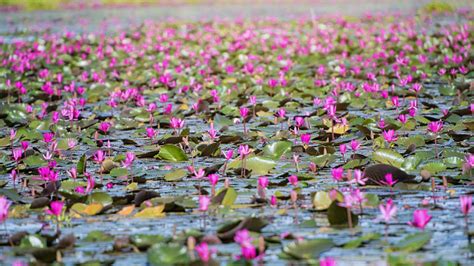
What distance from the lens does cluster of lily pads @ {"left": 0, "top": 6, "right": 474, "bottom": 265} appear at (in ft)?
12.0

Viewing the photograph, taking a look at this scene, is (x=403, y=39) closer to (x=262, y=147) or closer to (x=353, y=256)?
(x=262, y=147)

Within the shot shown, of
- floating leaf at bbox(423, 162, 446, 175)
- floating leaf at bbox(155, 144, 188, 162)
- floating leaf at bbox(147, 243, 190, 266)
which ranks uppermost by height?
floating leaf at bbox(147, 243, 190, 266)

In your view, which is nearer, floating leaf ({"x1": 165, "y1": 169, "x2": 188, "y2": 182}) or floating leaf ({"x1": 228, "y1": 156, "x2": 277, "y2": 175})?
floating leaf ({"x1": 165, "y1": 169, "x2": 188, "y2": 182})

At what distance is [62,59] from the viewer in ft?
41.6

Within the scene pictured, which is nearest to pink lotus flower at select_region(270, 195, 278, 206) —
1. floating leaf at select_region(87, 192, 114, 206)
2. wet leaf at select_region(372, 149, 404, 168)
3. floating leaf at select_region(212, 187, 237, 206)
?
floating leaf at select_region(212, 187, 237, 206)

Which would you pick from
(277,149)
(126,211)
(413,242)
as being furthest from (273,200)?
(277,149)

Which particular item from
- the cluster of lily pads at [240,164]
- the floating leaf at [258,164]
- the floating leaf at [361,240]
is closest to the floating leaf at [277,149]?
the cluster of lily pads at [240,164]

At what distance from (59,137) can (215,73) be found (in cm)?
454

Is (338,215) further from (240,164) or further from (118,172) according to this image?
(118,172)

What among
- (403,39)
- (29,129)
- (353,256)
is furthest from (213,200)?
(403,39)

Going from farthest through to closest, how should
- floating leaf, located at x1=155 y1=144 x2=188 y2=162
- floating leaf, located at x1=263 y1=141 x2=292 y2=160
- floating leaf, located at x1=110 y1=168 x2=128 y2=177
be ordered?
floating leaf, located at x1=155 y1=144 x2=188 y2=162
floating leaf, located at x1=263 y1=141 x2=292 y2=160
floating leaf, located at x1=110 y1=168 x2=128 y2=177

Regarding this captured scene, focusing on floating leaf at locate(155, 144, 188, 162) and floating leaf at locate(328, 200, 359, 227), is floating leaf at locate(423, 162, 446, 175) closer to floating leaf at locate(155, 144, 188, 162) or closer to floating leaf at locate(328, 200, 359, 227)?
floating leaf at locate(328, 200, 359, 227)

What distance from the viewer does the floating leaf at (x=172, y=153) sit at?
572 cm

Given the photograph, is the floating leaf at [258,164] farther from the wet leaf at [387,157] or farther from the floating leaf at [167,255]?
the floating leaf at [167,255]
